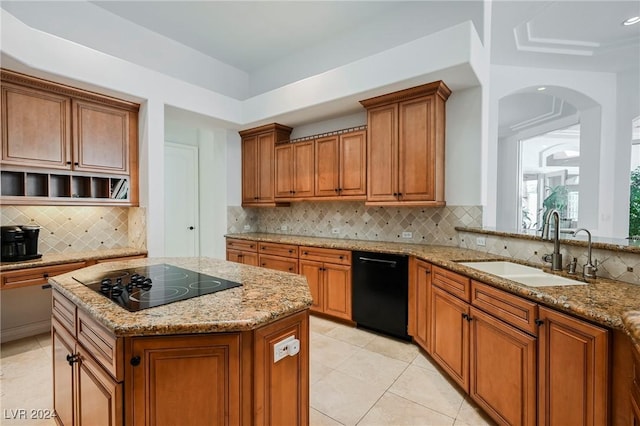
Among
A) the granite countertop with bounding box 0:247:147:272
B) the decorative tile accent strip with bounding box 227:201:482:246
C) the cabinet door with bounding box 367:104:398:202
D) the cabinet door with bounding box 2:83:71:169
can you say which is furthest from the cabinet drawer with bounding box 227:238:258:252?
the cabinet door with bounding box 2:83:71:169

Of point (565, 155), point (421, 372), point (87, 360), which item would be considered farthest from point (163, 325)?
point (565, 155)

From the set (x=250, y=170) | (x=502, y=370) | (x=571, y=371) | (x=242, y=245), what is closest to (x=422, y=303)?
(x=502, y=370)

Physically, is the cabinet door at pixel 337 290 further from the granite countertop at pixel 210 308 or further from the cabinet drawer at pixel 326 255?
the granite countertop at pixel 210 308

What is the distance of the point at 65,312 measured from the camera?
5.21ft

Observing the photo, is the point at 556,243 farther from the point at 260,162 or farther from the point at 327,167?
the point at 260,162

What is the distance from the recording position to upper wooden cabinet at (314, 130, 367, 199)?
3477 mm

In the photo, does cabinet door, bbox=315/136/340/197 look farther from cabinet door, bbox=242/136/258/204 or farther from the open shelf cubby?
the open shelf cubby

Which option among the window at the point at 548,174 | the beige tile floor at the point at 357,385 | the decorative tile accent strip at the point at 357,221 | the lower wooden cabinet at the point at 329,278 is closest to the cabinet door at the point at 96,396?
the beige tile floor at the point at 357,385

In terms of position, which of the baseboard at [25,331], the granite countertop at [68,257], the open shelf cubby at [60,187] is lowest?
the baseboard at [25,331]

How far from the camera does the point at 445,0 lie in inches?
117

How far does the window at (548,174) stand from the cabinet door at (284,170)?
5.65m

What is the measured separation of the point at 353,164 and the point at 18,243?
3.36m

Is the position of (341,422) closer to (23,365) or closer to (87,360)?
(87,360)

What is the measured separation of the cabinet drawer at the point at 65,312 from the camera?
4.91 ft
